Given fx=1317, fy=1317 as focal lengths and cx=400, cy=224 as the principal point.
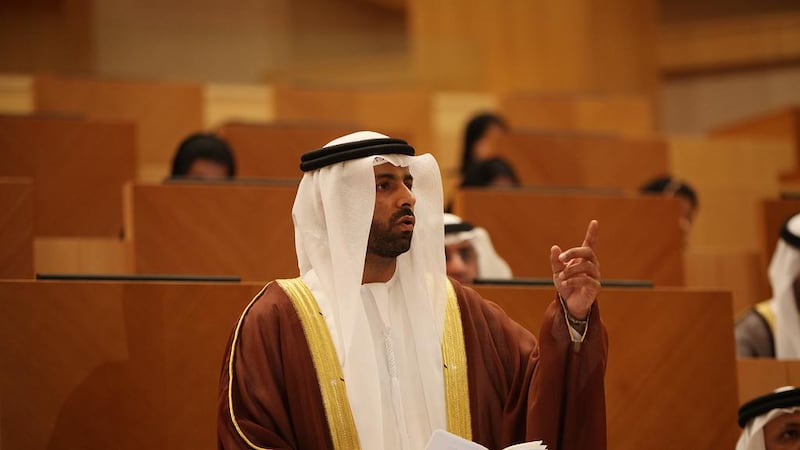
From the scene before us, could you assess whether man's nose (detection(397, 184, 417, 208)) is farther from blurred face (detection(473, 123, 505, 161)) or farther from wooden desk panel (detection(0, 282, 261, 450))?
blurred face (detection(473, 123, 505, 161))

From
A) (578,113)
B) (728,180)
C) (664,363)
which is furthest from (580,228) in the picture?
(578,113)

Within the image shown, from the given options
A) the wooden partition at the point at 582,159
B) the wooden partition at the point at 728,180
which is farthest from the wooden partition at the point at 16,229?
the wooden partition at the point at 728,180

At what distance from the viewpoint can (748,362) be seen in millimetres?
3812

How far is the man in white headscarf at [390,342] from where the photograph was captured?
106 inches

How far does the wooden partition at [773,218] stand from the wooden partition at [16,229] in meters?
2.91

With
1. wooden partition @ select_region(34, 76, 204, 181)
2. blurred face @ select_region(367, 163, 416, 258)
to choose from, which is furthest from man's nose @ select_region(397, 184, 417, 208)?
wooden partition @ select_region(34, 76, 204, 181)

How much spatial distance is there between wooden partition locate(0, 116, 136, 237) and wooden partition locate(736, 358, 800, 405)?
8.38 ft

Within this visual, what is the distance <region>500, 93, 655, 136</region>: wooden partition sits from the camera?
312 inches

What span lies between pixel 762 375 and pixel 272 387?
1.70 meters

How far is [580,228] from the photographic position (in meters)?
4.80

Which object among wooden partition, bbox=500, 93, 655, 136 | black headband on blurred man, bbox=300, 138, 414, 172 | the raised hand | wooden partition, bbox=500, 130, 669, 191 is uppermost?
wooden partition, bbox=500, 93, 655, 136

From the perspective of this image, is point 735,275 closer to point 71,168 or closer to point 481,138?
point 481,138

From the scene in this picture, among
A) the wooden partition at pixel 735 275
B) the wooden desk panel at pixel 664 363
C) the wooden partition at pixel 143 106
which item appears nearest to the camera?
the wooden desk panel at pixel 664 363

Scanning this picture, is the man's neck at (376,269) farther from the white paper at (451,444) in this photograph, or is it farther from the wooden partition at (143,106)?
the wooden partition at (143,106)
